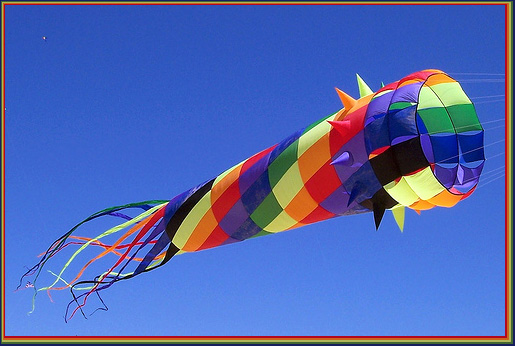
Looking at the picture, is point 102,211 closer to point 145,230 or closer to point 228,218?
point 145,230

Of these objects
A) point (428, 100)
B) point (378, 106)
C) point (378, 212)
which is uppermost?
point (428, 100)

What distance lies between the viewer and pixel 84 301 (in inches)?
448

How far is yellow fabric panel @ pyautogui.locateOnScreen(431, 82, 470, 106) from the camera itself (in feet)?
28.6

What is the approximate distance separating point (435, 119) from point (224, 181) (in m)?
3.03

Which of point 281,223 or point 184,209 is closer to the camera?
point 281,223

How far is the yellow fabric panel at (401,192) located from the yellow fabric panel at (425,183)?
0.09 meters

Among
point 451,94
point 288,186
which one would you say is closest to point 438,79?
point 451,94

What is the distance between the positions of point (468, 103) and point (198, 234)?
4.05 metres

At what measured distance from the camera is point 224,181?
10406 millimetres

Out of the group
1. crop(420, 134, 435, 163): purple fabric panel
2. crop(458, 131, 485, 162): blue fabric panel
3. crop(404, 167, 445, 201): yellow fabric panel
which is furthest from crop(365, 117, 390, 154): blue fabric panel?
crop(458, 131, 485, 162): blue fabric panel

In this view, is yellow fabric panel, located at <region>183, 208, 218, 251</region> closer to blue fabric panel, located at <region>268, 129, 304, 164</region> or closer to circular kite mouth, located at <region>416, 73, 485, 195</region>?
blue fabric panel, located at <region>268, 129, 304, 164</region>

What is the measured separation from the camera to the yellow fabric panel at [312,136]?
9172mm

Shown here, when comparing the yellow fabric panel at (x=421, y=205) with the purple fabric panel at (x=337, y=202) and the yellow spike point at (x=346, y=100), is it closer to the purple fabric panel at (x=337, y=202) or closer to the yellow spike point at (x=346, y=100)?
the purple fabric panel at (x=337, y=202)

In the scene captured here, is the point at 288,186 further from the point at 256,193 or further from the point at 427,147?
the point at 427,147
